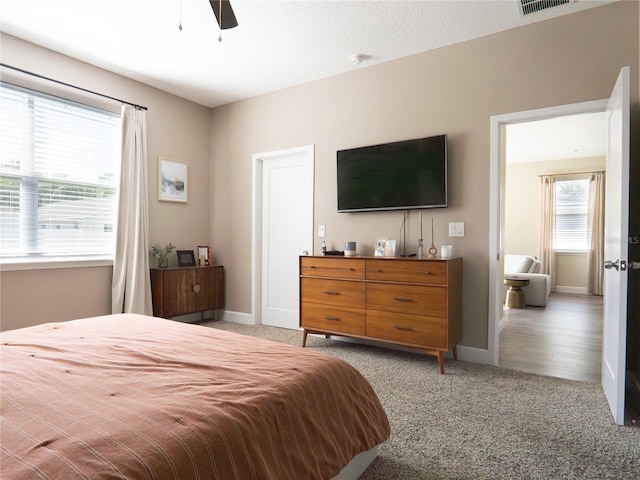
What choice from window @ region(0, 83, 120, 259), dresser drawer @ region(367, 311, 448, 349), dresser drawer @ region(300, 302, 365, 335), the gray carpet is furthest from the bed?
window @ region(0, 83, 120, 259)

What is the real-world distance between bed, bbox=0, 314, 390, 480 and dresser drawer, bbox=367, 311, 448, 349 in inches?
55.9

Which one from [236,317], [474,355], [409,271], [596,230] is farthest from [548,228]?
[236,317]

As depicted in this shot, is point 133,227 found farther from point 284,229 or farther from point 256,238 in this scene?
point 284,229

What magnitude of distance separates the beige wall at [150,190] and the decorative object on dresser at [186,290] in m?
0.45

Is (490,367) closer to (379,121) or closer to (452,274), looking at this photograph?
(452,274)

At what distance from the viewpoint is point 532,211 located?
26.6 feet

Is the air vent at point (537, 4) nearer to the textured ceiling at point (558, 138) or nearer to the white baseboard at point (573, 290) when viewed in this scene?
the textured ceiling at point (558, 138)

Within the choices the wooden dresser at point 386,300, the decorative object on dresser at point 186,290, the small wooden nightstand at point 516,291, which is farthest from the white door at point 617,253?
the decorative object on dresser at point 186,290

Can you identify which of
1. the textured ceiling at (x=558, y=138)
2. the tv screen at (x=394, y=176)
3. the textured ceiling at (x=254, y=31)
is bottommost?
the tv screen at (x=394, y=176)

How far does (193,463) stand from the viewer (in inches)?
34.7

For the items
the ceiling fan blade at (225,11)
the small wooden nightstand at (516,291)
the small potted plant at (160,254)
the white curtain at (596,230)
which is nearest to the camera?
the ceiling fan blade at (225,11)

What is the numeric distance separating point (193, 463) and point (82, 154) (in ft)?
12.5

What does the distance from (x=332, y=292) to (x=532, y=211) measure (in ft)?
21.5

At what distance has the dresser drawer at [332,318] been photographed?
131 inches
